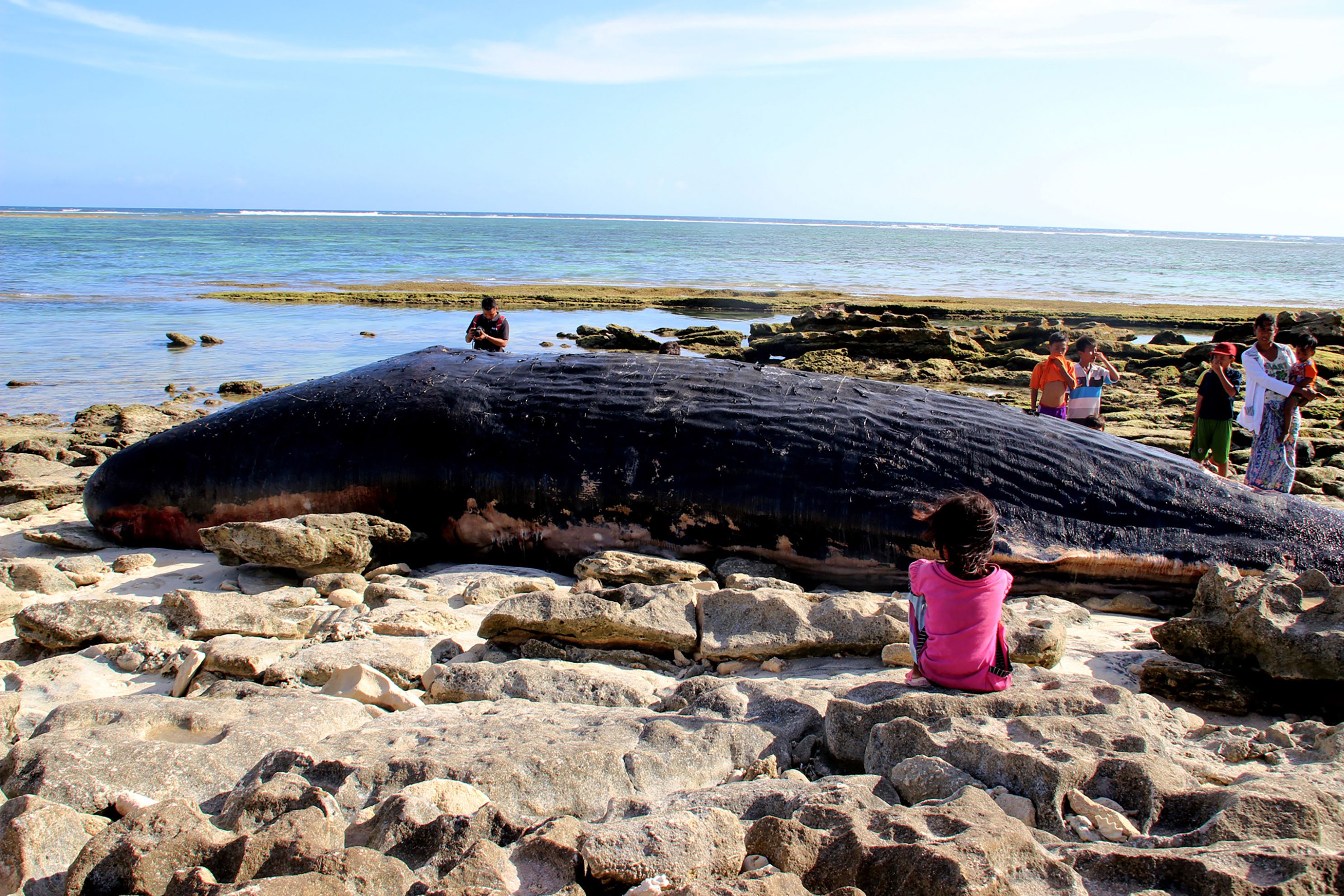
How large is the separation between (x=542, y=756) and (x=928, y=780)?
1.15m

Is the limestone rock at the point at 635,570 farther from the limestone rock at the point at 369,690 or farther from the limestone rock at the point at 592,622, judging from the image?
the limestone rock at the point at 369,690

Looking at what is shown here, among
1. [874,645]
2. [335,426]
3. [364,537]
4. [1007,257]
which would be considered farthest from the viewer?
[1007,257]

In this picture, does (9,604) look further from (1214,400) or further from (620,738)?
(1214,400)

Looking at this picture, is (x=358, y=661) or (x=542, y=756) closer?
(x=542, y=756)

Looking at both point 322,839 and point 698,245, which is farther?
point 698,245

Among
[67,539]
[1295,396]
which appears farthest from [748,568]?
[1295,396]

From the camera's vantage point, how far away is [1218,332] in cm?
2034

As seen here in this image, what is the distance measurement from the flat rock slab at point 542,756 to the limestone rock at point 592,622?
69 centimetres

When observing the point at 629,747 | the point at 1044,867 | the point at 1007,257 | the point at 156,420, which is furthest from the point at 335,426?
the point at 1007,257

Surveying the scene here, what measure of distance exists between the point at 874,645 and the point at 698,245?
80.7m

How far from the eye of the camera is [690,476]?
16.6ft

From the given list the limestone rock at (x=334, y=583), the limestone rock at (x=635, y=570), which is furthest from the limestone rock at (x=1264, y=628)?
the limestone rock at (x=334, y=583)

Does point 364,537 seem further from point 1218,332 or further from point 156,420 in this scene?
point 1218,332

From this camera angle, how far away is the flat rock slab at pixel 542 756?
269 centimetres
